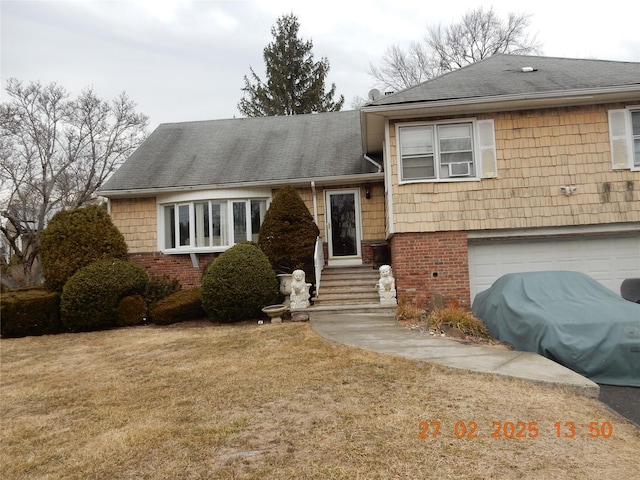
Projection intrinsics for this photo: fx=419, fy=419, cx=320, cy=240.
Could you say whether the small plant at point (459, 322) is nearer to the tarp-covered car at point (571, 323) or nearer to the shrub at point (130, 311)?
the tarp-covered car at point (571, 323)

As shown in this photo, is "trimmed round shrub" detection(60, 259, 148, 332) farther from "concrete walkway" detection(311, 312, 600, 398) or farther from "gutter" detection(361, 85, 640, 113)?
"gutter" detection(361, 85, 640, 113)

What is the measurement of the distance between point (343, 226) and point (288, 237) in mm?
2285

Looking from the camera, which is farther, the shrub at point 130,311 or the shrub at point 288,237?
the shrub at point 288,237

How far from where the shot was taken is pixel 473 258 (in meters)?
9.53

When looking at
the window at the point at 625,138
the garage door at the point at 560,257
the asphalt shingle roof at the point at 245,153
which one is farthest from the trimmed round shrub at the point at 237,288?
the window at the point at 625,138

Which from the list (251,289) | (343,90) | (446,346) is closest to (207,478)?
(446,346)

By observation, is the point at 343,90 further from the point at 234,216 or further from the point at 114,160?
the point at 234,216

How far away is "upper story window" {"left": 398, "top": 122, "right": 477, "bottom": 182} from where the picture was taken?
9.37 meters

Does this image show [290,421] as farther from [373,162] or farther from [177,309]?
[373,162]

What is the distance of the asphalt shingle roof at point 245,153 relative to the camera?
12508 mm

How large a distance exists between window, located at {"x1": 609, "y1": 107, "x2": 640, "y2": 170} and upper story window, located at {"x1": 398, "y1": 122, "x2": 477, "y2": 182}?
296 centimetres

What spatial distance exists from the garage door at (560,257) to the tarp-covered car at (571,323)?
262cm

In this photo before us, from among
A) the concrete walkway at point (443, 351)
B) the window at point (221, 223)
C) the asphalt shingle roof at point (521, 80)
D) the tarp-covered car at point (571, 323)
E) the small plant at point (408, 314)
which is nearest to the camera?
the concrete walkway at point (443, 351)

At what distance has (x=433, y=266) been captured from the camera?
30.5ft
